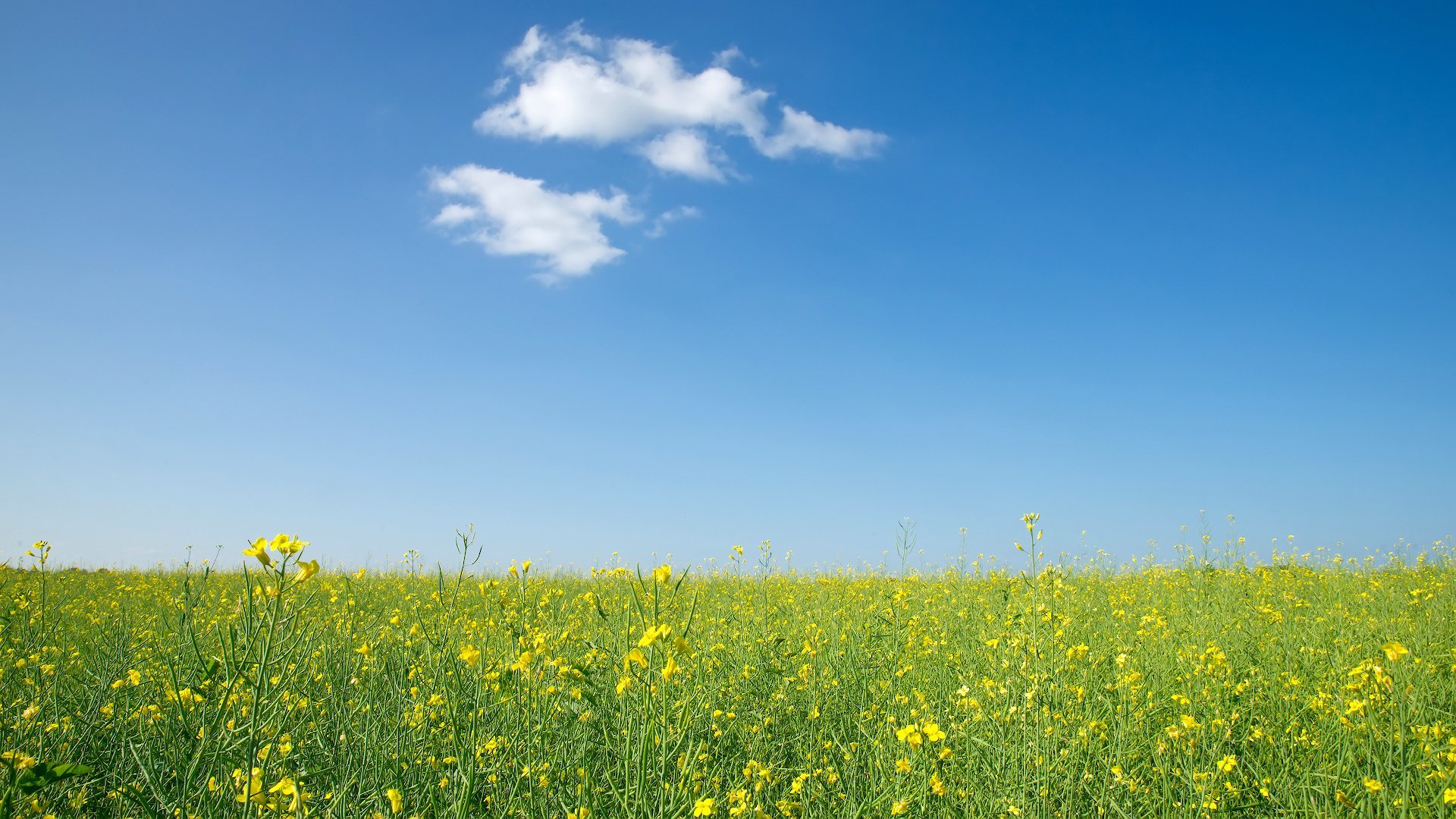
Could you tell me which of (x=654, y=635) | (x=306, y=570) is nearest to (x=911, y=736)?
(x=654, y=635)

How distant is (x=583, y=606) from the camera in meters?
6.75

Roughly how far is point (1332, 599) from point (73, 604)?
13762 mm

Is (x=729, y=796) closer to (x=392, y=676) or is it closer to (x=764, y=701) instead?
(x=764, y=701)

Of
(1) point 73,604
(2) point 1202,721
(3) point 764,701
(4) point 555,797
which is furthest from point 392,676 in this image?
(1) point 73,604

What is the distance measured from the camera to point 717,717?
3.75 m

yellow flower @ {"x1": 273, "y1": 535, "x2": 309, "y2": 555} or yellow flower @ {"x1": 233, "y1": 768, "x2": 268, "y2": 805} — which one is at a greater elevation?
yellow flower @ {"x1": 273, "y1": 535, "x2": 309, "y2": 555}

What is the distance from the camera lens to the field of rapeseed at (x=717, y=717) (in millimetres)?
2088

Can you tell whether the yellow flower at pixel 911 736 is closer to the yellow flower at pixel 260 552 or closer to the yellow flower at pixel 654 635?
the yellow flower at pixel 654 635

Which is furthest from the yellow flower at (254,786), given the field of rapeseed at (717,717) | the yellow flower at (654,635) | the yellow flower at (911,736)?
the yellow flower at (911,736)

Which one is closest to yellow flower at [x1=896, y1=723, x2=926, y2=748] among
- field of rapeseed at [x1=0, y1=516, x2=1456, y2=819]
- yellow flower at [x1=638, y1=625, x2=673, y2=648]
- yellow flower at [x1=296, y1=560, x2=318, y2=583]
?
field of rapeseed at [x1=0, y1=516, x2=1456, y2=819]

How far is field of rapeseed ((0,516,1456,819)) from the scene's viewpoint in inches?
82.2

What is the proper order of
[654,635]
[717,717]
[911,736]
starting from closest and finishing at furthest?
1. [654,635]
2. [911,736]
3. [717,717]

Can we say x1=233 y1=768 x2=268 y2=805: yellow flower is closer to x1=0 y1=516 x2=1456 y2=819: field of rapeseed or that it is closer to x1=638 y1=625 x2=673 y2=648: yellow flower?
x1=0 y1=516 x2=1456 y2=819: field of rapeseed

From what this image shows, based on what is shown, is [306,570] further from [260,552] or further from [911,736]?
[911,736]
